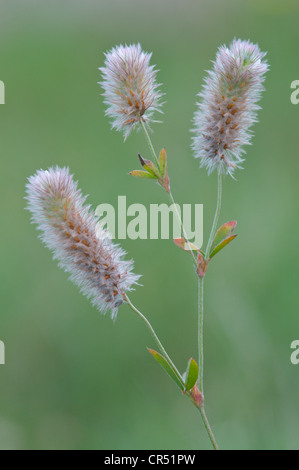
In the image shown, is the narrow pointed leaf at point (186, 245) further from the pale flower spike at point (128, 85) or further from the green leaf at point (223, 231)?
the pale flower spike at point (128, 85)

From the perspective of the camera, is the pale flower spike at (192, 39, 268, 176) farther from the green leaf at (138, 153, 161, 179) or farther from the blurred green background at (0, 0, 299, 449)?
the blurred green background at (0, 0, 299, 449)

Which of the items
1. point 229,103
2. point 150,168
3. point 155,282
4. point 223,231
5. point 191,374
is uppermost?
point 229,103

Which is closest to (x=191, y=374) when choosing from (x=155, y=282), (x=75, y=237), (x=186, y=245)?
(x=186, y=245)

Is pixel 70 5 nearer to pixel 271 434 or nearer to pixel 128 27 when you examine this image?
pixel 128 27

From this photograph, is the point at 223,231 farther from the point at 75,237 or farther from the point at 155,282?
the point at 155,282

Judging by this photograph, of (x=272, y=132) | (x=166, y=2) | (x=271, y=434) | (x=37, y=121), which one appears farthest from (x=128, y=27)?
(x=271, y=434)
